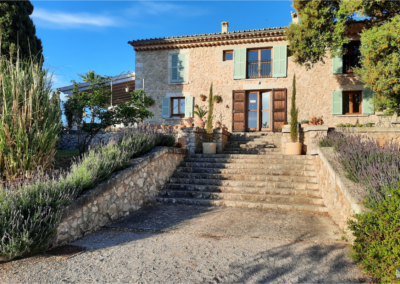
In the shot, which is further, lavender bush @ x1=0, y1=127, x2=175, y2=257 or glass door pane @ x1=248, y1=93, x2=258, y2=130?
glass door pane @ x1=248, y1=93, x2=258, y2=130

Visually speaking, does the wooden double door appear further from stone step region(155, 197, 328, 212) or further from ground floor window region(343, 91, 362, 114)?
stone step region(155, 197, 328, 212)

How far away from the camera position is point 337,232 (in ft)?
A: 12.7

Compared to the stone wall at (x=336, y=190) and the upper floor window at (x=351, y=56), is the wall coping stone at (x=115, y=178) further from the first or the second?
the upper floor window at (x=351, y=56)

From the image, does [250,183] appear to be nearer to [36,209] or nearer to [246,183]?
[246,183]

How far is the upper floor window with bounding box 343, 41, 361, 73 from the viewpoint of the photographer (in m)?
10.8

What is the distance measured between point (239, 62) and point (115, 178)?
29.1 ft

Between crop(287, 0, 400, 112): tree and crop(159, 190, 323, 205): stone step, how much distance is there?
423cm

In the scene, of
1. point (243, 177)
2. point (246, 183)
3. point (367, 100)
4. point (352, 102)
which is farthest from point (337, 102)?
point (246, 183)

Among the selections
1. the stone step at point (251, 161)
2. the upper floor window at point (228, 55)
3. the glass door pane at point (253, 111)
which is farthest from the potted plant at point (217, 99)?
the stone step at point (251, 161)

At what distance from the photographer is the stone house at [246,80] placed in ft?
35.7

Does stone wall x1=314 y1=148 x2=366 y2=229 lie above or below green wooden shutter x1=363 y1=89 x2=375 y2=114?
below

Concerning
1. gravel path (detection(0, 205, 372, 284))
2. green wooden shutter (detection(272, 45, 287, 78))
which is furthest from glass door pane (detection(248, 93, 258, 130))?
gravel path (detection(0, 205, 372, 284))

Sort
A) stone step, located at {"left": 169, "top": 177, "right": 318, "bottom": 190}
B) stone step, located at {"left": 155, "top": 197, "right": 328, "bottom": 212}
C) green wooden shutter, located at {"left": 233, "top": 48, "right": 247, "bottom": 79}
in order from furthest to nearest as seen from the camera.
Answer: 1. green wooden shutter, located at {"left": 233, "top": 48, "right": 247, "bottom": 79}
2. stone step, located at {"left": 169, "top": 177, "right": 318, "bottom": 190}
3. stone step, located at {"left": 155, "top": 197, "right": 328, "bottom": 212}

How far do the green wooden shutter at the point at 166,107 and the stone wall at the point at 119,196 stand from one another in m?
5.57
